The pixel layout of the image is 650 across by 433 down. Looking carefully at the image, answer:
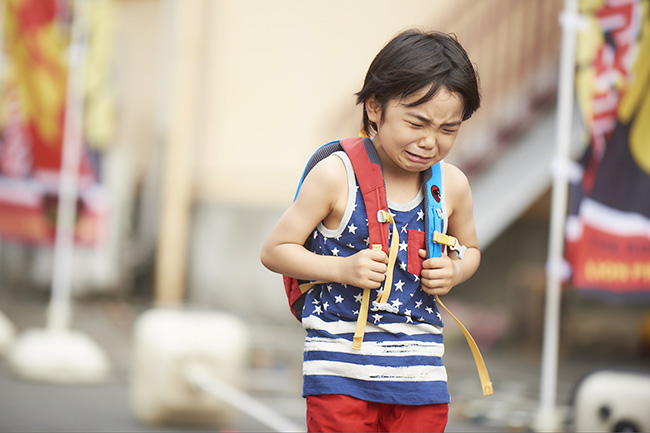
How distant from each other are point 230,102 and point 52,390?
15.9ft

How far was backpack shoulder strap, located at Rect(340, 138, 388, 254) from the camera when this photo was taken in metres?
2.07

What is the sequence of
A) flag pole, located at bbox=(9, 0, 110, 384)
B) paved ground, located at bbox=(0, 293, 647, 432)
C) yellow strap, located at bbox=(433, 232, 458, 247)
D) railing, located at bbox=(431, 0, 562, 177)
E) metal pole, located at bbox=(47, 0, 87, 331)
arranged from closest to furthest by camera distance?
1. yellow strap, located at bbox=(433, 232, 458, 247)
2. paved ground, located at bbox=(0, 293, 647, 432)
3. flag pole, located at bbox=(9, 0, 110, 384)
4. metal pole, located at bbox=(47, 0, 87, 331)
5. railing, located at bbox=(431, 0, 562, 177)

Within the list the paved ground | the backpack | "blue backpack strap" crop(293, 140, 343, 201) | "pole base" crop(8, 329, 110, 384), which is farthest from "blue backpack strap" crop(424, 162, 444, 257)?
"pole base" crop(8, 329, 110, 384)

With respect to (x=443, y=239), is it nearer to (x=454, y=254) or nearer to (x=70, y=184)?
(x=454, y=254)

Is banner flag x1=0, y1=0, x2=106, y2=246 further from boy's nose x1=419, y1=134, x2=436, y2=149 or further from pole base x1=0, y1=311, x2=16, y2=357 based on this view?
boy's nose x1=419, y1=134, x2=436, y2=149

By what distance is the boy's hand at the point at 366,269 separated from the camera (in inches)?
78.7

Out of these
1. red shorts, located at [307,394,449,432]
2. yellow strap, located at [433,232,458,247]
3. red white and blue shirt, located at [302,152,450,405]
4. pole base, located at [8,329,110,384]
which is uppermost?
pole base, located at [8,329,110,384]

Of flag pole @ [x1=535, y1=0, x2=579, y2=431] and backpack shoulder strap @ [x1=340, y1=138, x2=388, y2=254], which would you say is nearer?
backpack shoulder strap @ [x1=340, y1=138, x2=388, y2=254]

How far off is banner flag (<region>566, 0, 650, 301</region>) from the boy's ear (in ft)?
7.60

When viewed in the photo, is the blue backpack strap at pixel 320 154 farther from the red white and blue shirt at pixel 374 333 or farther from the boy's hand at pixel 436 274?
the boy's hand at pixel 436 274

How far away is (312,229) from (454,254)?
374mm

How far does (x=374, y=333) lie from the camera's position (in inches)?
82.6

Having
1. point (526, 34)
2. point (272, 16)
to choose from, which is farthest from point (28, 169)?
point (526, 34)

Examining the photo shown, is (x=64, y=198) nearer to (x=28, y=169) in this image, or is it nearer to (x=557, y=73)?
(x=28, y=169)
